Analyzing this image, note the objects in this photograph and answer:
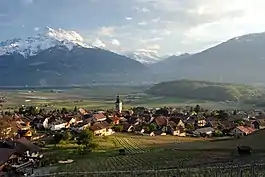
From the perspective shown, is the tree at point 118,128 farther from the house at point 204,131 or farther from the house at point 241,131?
the house at point 241,131

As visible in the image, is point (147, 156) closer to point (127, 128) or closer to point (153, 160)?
point (153, 160)

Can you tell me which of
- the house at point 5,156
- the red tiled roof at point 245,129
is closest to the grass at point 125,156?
the house at point 5,156

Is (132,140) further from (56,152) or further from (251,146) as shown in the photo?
(251,146)

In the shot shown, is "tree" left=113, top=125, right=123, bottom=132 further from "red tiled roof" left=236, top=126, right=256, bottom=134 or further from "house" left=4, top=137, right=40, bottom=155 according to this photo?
"house" left=4, top=137, right=40, bottom=155

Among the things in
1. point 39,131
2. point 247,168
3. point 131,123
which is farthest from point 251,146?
point 39,131

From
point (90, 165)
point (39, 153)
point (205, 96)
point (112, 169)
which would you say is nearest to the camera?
point (112, 169)

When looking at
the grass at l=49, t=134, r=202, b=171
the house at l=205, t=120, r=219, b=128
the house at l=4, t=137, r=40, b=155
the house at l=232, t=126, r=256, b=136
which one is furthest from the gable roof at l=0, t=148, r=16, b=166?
the house at l=205, t=120, r=219, b=128
